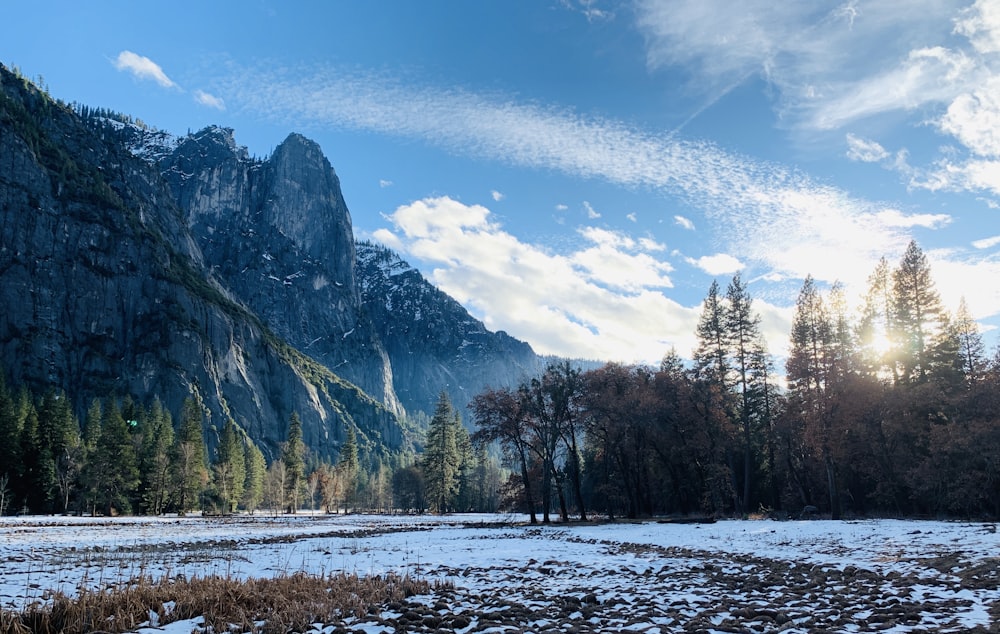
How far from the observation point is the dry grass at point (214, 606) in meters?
9.11

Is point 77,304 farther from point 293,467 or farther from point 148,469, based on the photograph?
point 148,469

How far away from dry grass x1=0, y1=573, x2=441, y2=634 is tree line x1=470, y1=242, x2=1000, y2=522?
3449 cm

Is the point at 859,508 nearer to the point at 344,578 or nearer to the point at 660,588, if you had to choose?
the point at 660,588

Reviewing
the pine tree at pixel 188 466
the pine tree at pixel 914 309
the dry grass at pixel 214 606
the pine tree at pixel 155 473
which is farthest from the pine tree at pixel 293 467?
the dry grass at pixel 214 606

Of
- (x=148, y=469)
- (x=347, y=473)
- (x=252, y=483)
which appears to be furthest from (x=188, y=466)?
(x=347, y=473)

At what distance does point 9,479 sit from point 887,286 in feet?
305

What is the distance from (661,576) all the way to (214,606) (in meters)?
10.3

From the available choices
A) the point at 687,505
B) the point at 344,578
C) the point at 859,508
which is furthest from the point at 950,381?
the point at 344,578

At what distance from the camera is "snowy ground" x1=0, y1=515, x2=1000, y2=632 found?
9414mm

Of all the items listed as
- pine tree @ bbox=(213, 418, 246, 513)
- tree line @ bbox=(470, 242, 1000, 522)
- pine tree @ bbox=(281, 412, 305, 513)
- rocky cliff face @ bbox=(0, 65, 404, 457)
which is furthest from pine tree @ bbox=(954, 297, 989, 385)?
rocky cliff face @ bbox=(0, 65, 404, 457)

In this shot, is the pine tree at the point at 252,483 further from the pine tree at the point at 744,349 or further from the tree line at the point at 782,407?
the pine tree at the point at 744,349

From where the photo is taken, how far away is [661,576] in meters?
15.2

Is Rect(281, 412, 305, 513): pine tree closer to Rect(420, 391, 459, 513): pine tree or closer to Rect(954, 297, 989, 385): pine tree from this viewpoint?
Rect(420, 391, 459, 513): pine tree

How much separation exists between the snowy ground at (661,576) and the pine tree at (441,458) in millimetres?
74718
